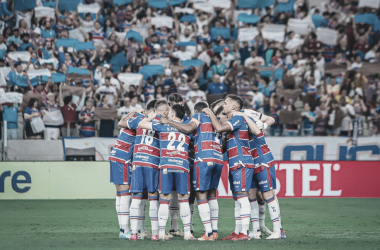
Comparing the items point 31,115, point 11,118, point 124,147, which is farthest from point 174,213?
point 11,118

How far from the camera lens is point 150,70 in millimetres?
20094

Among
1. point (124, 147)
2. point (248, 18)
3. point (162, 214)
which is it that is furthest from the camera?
point (248, 18)

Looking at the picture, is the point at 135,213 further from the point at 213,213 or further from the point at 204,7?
the point at 204,7

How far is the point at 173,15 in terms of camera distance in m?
22.9

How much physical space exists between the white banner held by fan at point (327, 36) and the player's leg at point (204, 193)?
15062 mm

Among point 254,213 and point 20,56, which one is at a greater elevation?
point 20,56

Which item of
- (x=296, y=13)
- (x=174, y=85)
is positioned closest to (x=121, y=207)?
(x=174, y=85)

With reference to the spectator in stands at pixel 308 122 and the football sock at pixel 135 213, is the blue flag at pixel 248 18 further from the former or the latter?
the football sock at pixel 135 213

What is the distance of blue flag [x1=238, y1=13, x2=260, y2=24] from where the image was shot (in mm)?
22670

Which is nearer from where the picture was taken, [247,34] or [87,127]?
[87,127]

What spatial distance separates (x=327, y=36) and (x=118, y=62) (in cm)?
Answer: 865

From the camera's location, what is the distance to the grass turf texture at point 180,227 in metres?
8.20

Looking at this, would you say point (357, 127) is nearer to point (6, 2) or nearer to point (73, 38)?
point (73, 38)

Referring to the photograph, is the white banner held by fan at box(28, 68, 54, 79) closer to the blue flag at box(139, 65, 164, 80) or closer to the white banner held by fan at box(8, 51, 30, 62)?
the white banner held by fan at box(8, 51, 30, 62)
